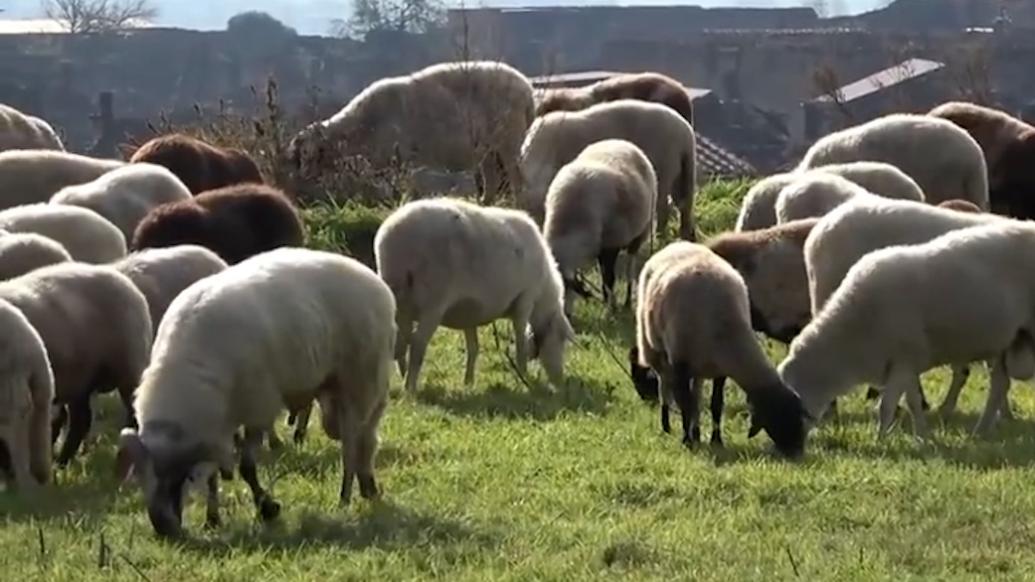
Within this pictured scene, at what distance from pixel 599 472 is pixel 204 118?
1399cm

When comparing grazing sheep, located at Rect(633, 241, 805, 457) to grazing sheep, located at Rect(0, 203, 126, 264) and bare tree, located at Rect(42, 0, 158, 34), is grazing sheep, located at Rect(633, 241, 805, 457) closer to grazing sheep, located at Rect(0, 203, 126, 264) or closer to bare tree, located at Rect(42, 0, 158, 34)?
grazing sheep, located at Rect(0, 203, 126, 264)

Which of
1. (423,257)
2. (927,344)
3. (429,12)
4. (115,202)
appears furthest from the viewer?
(429,12)

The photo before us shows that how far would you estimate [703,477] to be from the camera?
32.3 ft

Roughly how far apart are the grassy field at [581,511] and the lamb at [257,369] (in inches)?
11.1

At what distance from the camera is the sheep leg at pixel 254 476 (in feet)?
29.7

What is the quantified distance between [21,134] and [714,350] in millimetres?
10483

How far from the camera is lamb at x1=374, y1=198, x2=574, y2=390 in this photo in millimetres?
12906

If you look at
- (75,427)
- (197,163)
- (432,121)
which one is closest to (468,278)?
(75,427)

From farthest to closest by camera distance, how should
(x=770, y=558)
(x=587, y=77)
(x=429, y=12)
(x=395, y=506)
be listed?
(x=429, y=12) → (x=587, y=77) → (x=395, y=506) → (x=770, y=558)

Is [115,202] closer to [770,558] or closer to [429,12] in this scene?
[770,558]

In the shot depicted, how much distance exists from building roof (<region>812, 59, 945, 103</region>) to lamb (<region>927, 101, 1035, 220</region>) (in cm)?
963

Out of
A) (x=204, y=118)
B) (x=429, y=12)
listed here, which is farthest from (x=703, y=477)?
(x=429, y=12)

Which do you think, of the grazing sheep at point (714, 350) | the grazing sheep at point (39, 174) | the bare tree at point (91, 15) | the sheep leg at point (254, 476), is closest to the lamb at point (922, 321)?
the grazing sheep at point (714, 350)

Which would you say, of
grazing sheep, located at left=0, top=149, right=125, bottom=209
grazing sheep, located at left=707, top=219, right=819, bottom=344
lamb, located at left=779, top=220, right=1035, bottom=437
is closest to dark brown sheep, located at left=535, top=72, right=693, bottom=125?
grazing sheep, located at left=0, top=149, right=125, bottom=209
